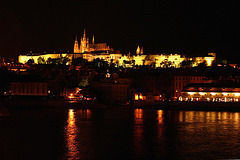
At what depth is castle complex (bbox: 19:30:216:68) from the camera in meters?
76.1

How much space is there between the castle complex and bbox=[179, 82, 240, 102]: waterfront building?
29653 mm

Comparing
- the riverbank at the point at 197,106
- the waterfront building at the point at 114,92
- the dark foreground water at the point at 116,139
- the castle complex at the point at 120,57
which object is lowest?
the dark foreground water at the point at 116,139

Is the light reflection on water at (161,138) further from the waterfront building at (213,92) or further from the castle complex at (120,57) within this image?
the castle complex at (120,57)

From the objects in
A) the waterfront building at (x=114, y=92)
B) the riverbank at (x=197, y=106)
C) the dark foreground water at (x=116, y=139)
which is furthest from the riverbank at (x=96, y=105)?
the dark foreground water at (x=116, y=139)

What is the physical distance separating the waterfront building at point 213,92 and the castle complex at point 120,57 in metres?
29.7

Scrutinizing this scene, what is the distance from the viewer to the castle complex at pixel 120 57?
76062 millimetres

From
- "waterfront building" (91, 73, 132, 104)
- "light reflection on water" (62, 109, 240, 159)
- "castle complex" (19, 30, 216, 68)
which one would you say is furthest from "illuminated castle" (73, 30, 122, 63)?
"light reflection on water" (62, 109, 240, 159)

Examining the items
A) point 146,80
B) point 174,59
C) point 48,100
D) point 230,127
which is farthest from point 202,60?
point 230,127

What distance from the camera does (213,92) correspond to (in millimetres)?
39500

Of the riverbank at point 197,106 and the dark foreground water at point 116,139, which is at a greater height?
the riverbank at point 197,106

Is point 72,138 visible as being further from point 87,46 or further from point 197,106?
point 87,46

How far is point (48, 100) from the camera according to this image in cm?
3734

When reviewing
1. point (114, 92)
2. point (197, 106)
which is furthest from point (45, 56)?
point (197, 106)

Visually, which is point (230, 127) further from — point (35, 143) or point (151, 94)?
point (151, 94)
